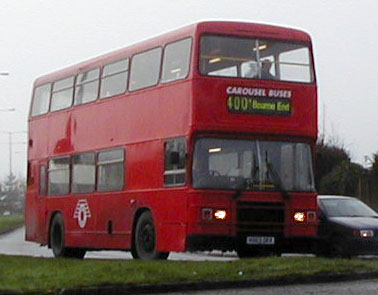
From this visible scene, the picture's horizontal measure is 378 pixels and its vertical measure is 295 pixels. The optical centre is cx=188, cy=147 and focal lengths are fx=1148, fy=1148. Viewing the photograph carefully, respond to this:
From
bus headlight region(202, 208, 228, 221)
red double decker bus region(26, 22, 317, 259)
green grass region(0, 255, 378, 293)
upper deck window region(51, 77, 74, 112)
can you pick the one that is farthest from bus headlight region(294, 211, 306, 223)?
upper deck window region(51, 77, 74, 112)

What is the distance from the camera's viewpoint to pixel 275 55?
72.3 ft

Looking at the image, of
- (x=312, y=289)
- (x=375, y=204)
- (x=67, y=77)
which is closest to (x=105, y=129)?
(x=67, y=77)

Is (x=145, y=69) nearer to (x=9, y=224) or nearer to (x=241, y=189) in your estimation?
(x=241, y=189)

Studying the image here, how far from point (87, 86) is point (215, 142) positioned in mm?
6075

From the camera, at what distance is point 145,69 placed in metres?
23.4

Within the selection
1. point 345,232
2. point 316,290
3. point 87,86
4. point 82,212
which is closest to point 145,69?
point 87,86

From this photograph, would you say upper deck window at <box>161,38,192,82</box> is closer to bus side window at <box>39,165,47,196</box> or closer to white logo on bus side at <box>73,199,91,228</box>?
white logo on bus side at <box>73,199,91,228</box>

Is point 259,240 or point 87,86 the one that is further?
point 87,86

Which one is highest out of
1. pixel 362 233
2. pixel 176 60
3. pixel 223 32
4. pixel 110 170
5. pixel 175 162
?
pixel 223 32

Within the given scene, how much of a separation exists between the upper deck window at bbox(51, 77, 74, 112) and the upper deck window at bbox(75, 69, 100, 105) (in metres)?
0.45

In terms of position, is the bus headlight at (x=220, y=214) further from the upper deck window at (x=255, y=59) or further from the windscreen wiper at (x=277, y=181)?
the upper deck window at (x=255, y=59)

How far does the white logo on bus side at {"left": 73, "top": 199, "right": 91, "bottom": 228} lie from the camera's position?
2589 centimetres

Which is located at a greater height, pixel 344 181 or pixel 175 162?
pixel 344 181

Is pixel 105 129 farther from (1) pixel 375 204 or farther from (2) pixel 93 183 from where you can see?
(1) pixel 375 204
